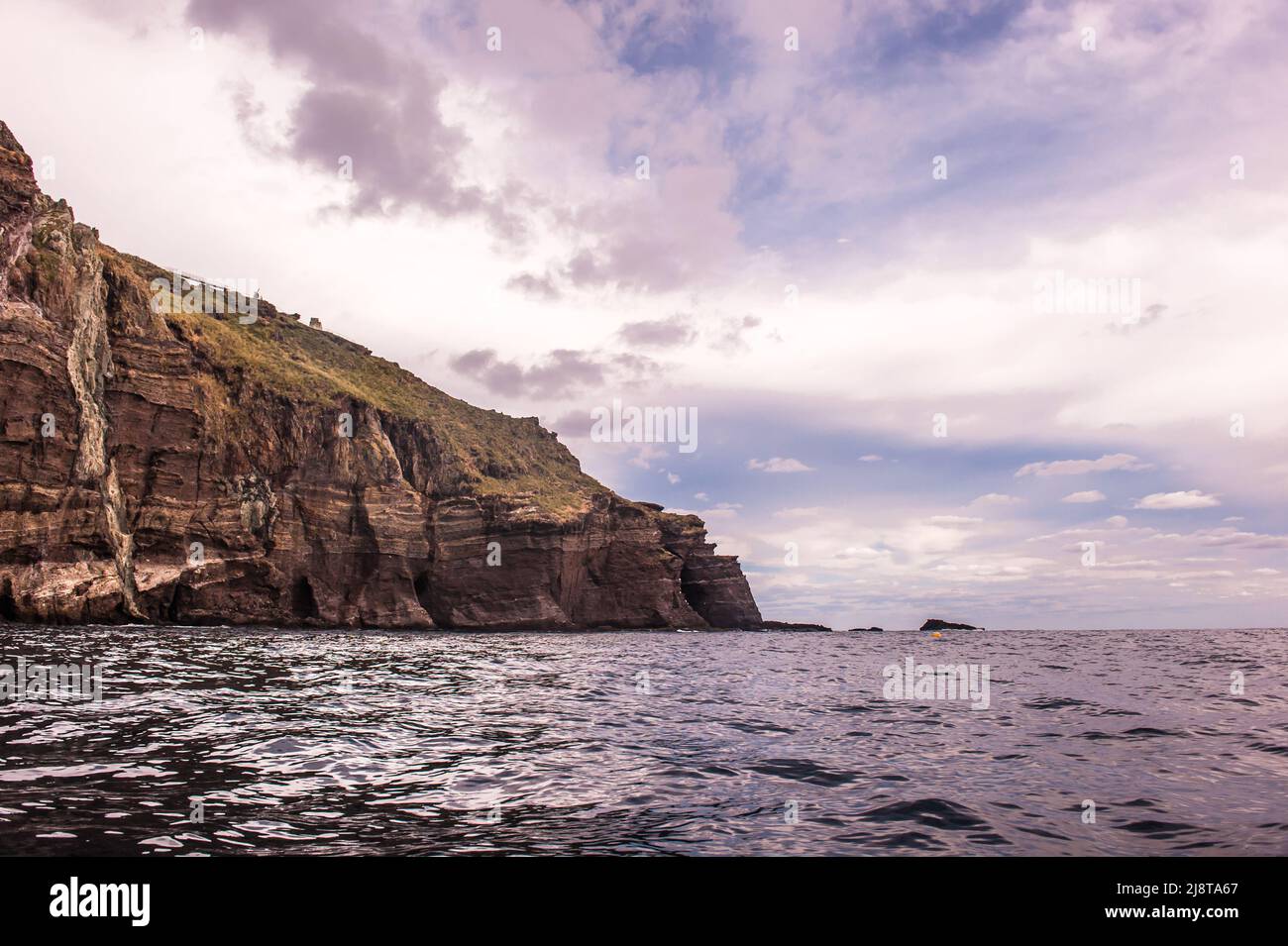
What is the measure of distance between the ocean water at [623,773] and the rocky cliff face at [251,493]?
52.6 meters

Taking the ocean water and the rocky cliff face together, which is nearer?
the ocean water

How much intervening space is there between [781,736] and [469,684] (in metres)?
14.1

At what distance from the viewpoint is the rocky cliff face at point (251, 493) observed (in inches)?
2505

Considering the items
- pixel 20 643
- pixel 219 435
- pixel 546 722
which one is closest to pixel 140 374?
pixel 219 435

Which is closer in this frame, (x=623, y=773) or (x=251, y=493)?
(x=623, y=773)

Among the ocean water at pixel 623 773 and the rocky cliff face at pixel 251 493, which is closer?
the ocean water at pixel 623 773

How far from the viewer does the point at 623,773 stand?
12234mm

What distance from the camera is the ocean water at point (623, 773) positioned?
27.7ft

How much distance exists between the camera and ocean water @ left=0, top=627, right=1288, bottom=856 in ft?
27.7

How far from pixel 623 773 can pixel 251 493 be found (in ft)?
304

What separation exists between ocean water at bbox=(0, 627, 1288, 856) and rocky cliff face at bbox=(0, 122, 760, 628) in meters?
52.6

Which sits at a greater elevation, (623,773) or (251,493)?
(251,493)
